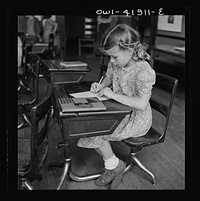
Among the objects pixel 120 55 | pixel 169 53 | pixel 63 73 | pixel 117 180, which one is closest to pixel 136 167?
pixel 117 180

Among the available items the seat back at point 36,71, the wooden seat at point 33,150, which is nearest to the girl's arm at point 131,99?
the wooden seat at point 33,150

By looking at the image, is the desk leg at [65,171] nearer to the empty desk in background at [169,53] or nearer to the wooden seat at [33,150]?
the wooden seat at [33,150]

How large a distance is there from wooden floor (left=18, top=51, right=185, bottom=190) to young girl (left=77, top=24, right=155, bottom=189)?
0.18 m

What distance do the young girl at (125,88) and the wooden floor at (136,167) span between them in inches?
7.0

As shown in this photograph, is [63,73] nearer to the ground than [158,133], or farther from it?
farther from it

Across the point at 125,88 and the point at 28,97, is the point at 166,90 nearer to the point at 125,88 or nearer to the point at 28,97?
the point at 125,88

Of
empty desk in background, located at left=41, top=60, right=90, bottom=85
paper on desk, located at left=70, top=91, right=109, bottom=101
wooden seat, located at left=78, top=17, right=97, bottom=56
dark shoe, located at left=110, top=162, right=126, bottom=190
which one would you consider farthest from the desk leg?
wooden seat, located at left=78, top=17, right=97, bottom=56

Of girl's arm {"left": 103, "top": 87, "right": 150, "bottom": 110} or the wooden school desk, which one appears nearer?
the wooden school desk

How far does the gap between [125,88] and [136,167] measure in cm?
69

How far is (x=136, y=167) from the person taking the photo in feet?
6.43

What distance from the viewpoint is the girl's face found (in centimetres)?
145

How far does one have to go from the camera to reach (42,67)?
2.66 m

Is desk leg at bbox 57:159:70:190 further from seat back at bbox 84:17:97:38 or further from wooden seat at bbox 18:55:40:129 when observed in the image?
seat back at bbox 84:17:97:38
